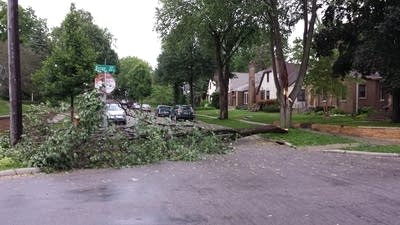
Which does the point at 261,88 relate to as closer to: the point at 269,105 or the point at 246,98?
the point at 269,105

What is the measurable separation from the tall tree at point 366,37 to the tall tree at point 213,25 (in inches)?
225

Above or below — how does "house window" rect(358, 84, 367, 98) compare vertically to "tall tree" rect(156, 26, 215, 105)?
below

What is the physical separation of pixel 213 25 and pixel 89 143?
29.2m

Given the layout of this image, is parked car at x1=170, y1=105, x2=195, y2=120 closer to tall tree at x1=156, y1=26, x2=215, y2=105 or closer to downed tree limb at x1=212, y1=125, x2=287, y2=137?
tall tree at x1=156, y1=26, x2=215, y2=105

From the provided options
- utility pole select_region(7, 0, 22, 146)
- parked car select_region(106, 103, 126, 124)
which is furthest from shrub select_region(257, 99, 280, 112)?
utility pole select_region(7, 0, 22, 146)

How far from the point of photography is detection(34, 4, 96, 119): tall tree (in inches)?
1357

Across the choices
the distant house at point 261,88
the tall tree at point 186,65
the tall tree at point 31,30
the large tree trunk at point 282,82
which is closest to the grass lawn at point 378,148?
the large tree trunk at point 282,82

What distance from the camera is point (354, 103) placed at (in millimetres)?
52750

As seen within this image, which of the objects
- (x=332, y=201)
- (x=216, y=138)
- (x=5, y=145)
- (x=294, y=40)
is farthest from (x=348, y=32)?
(x=332, y=201)

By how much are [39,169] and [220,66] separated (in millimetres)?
34471

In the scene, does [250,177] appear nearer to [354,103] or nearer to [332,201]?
[332,201]

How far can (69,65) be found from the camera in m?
34.8

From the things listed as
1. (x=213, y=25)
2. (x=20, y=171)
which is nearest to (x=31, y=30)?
(x=213, y=25)

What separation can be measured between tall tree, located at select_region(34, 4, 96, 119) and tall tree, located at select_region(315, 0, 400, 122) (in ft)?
47.3
